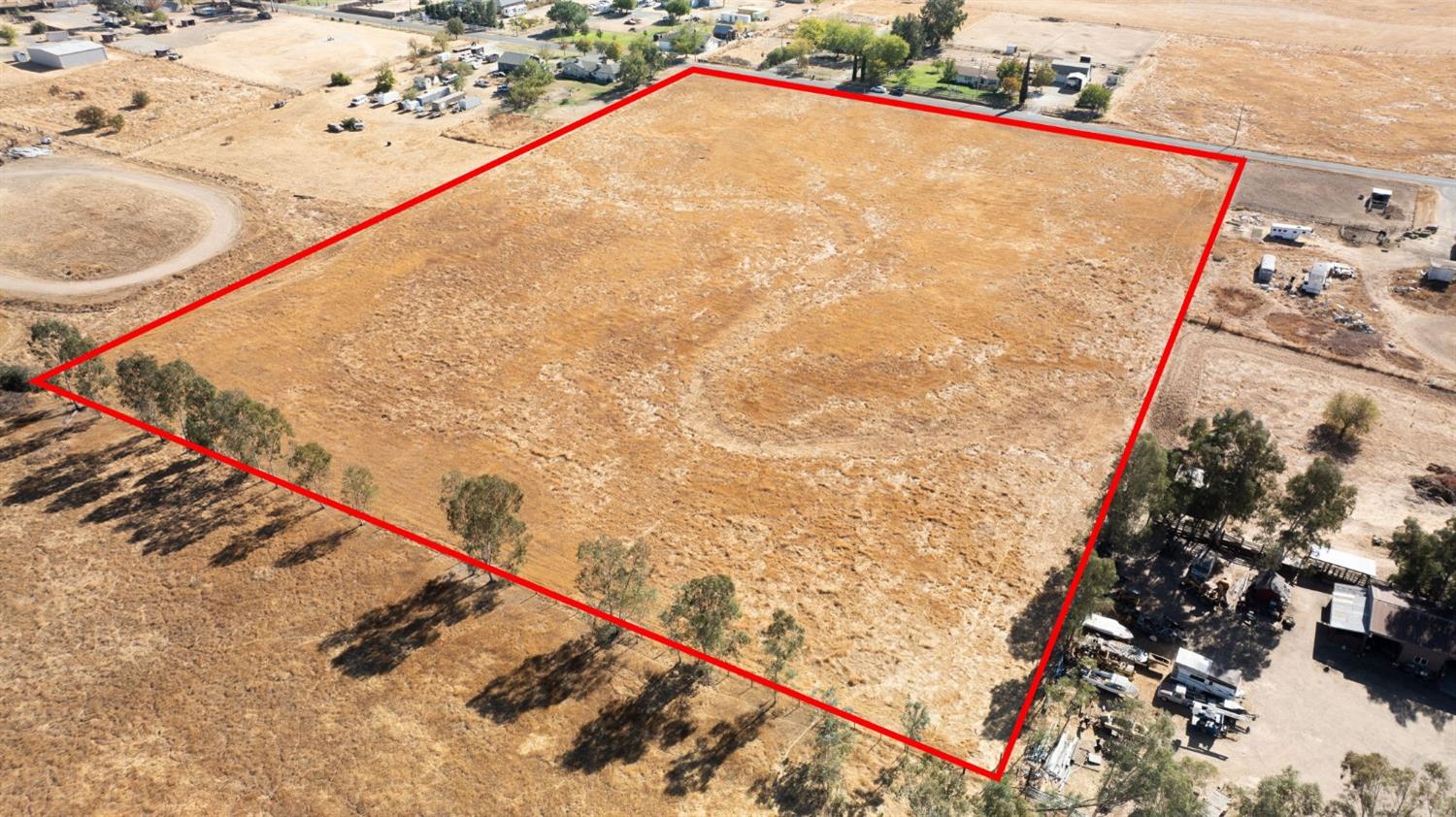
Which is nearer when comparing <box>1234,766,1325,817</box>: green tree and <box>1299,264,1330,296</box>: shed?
<box>1234,766,1325,817</box>: green tree

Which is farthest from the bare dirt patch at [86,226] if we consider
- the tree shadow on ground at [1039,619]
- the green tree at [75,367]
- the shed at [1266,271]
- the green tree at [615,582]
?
the shed at [1266,271]

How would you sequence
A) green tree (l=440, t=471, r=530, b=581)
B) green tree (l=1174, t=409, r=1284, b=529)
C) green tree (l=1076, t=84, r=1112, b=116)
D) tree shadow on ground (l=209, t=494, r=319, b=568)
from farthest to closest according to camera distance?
green tree (l=1076, t=84, r=1112, b=116) → tree shadow on ground (l=209, t=494, r=319, b=568) → green tree (l=1174, t=409, r=1284, b=529) → green tree (l=440, t=471, r=530, b=581)

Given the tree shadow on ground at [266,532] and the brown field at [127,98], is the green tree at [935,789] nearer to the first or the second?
the tree shadow on ground at [266,532]

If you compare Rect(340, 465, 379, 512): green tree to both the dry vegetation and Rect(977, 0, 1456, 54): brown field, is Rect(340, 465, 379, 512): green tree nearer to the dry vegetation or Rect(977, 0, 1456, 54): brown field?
the dry vegetation

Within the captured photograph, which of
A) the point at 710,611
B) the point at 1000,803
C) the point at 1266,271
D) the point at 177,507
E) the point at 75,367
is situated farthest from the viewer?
the point at 1266,271

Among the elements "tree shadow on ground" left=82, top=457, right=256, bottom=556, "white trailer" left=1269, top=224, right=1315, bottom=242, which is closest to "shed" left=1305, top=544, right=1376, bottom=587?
"white trailer" left=1269, top=224, right=1315, bottom=242

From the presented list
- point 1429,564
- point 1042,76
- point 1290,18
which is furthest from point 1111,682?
point 1290,18

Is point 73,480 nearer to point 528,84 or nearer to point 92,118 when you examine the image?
point 92,118
